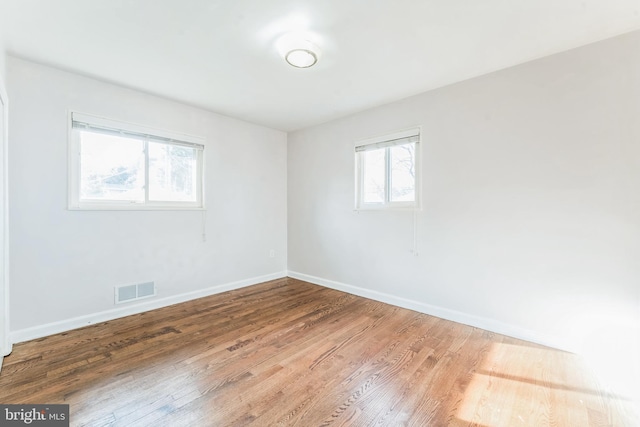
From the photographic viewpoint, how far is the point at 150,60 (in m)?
2.40

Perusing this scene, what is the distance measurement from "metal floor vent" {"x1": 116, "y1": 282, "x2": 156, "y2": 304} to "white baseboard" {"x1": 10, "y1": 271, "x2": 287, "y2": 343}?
0.25 feet

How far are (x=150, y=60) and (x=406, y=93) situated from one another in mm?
2580

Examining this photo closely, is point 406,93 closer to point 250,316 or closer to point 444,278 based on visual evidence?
point 444,278

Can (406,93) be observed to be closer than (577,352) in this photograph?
No

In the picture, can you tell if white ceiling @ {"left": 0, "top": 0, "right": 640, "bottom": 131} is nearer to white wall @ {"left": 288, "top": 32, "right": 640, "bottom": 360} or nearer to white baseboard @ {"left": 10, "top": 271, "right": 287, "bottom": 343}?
white wall @ {"left": 288, "top": 32, "right": 640, "bottom": 360}

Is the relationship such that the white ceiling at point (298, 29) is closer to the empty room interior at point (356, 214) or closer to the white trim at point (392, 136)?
the empty room interior at point (356, 214)

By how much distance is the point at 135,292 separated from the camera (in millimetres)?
3023

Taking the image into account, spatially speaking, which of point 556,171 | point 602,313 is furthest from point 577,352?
point 556,171

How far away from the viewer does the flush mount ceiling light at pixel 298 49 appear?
2.08 metres

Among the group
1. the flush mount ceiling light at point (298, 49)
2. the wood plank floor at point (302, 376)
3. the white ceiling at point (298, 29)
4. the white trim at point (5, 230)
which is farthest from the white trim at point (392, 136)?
the white trim at point (5, 230)

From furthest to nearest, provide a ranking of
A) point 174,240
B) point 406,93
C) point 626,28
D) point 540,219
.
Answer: point 174,240 < point 406,93 < point 540,219 < point 626,28

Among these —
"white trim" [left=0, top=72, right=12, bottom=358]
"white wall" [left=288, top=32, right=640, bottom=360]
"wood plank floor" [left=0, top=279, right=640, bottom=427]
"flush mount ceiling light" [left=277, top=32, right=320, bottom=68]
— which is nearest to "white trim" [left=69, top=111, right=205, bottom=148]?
"white trim" [left=0, top=72, right=12, bottom=358]

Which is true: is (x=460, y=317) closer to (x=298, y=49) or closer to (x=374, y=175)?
(x=374, y=175)

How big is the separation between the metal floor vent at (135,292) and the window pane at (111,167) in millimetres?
963
